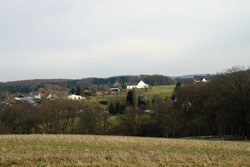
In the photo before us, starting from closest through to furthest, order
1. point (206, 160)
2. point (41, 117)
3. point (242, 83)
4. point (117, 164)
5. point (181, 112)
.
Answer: point (117, 164)
point (206, 160)
point (242, 83)
point (41, 117)
point (181, 112)

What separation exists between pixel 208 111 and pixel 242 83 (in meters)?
10.8

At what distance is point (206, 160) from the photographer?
10.5 m

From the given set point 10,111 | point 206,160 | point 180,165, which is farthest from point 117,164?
point 10,111

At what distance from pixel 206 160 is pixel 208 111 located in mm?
32665

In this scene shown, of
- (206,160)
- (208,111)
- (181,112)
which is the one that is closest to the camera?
(206,160)

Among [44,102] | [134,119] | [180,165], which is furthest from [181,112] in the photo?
[180,165]

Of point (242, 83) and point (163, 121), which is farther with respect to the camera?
point (163, 121)

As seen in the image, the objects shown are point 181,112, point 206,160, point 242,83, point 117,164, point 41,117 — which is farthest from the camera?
point 181,112

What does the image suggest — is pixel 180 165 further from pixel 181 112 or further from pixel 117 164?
pixel 181 112

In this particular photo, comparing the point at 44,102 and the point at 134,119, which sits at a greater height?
the point at 44,102

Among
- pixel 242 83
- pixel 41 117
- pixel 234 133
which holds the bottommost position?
pixel 234 133

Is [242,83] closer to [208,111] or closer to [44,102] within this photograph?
[208,111]

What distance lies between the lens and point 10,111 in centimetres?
4475

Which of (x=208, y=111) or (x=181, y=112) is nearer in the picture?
(x=208, y=111)
